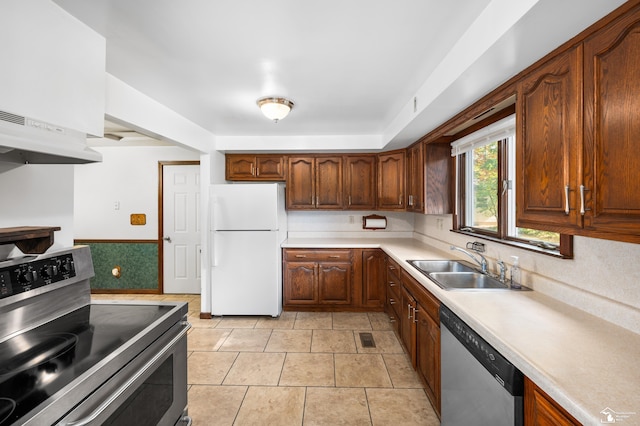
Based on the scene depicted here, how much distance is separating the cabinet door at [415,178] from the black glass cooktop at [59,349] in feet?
8.91

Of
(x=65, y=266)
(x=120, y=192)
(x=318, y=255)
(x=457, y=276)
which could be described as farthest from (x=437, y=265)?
(x=120, y=192)

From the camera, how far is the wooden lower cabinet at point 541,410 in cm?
94

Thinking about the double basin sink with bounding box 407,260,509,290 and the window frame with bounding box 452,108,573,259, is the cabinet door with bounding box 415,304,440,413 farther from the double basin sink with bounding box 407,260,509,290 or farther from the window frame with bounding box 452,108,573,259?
the window frame with bounding box 452,108,573,259

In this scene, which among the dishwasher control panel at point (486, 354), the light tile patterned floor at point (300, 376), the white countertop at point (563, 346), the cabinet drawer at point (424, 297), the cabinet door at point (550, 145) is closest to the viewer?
the white countertop at point (563, 346)

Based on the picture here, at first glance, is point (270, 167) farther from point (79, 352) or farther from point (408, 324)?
point (79, 352)

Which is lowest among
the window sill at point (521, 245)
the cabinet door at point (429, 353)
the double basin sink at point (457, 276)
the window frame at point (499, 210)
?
the cabinet door at point (429, 353)

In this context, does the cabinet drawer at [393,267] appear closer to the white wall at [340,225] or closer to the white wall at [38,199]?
the white wall at [340,225]

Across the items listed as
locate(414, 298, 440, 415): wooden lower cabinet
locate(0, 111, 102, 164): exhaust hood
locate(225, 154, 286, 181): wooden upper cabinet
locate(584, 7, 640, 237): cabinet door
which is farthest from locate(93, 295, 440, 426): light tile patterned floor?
locate(225, 154, 286, 181): wooden upper cabinet

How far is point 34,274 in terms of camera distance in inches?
57.6

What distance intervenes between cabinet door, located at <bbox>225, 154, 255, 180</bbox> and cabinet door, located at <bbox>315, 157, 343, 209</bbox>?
2.98ft

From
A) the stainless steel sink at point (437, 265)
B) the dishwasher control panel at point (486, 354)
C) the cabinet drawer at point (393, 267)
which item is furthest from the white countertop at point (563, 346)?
the cabinet drawer at point (393, 267)

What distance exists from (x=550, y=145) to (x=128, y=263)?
17.4ft

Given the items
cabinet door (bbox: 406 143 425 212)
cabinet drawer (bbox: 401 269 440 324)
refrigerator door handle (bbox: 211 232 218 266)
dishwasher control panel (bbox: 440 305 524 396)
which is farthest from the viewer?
refrigerator door handle (bbox: 211 232 218 266)

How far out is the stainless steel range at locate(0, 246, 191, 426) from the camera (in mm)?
947
